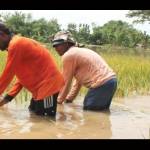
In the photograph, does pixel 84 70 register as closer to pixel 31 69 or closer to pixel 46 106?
pixel 46 106

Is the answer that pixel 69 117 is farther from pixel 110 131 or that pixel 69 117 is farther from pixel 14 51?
pixel 14 51

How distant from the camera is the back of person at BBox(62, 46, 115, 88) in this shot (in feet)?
A: 20.4

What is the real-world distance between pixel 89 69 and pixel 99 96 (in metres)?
0.40

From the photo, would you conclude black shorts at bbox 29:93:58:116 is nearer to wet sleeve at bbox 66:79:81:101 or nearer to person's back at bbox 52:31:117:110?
person's back at bbox 52:31:117:110

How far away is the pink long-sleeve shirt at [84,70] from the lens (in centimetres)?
609

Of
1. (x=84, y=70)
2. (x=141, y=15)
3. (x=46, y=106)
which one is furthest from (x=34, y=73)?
(x=141, y=15)

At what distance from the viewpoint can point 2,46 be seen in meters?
5.24

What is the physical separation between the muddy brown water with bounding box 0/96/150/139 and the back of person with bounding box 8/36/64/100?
40 cm

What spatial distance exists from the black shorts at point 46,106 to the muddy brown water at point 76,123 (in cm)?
8

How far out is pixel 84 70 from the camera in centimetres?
627

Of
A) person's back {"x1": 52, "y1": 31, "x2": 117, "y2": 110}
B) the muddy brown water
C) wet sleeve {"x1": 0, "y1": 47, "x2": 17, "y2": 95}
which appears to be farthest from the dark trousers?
wet sleeve {"x1": 0, "y1": 47, "x2": 17, "y2": 95}

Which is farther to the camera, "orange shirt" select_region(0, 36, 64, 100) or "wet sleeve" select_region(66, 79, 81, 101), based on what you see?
"wet sleeve" select_region(66, 79, 81, 101)
